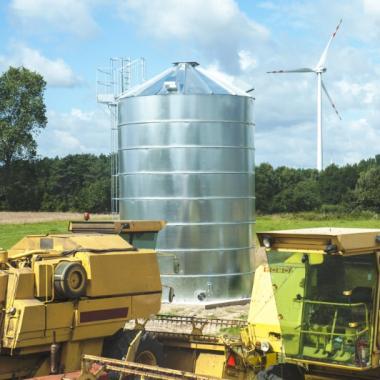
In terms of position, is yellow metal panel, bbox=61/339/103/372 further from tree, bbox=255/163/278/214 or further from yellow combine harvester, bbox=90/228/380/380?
tree, bbox=255/163/278/214

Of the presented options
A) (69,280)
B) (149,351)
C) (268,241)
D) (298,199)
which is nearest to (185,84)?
(149,351)

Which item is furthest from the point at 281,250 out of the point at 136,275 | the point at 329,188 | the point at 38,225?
the point at 329,188

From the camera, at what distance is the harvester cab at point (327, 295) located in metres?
8.34

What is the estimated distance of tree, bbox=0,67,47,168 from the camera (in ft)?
223

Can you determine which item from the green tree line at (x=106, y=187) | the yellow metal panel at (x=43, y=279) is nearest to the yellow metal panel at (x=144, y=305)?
the yellow metal panel at (x=43, y=279)

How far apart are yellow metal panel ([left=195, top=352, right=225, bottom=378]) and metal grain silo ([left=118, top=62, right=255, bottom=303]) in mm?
7895

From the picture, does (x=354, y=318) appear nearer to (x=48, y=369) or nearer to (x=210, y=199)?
(x=48, y=369)

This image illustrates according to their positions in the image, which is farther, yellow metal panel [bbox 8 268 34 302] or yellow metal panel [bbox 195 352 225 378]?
yellow metal panel [bbox 195 352 225 378]

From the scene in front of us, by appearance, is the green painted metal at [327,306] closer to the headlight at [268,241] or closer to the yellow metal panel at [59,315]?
the headlight at [268,241]

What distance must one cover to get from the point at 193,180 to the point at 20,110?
51.6m

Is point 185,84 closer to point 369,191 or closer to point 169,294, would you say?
point 169,294

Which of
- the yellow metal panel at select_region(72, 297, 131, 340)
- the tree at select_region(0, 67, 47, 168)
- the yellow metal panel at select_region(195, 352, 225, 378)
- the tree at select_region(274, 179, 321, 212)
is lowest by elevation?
the yellow metal panel at select_region(195, 352, 225, 378)

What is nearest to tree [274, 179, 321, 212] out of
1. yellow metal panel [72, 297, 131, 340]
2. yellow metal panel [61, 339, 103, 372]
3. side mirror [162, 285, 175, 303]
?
side mirror [162, 285, 175, 303]

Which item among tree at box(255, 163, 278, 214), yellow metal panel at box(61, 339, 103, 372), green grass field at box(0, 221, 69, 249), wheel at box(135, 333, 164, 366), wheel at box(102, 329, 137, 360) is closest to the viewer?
yellow metal panel at box(61, 339, 103, 372)
